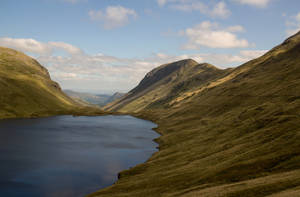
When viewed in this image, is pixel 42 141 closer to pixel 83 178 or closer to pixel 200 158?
pixel 83 178

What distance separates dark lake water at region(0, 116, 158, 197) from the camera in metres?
73.1

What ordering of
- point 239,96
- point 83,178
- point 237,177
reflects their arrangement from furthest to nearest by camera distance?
1. point 239,96
2. point 83,178
3. point 237,177

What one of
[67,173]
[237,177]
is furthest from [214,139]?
[67,173]

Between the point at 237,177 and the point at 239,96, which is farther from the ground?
the point at 239,96

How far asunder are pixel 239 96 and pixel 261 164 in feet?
489

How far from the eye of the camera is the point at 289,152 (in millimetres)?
57500

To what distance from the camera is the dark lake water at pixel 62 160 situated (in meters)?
73.1

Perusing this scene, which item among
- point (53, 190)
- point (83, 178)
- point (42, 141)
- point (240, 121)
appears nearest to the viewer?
point (53, 190)

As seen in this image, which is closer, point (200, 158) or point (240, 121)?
point (200, 158)

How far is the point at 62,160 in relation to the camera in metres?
103

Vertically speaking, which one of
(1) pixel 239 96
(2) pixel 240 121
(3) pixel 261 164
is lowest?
(3) pixel 261 164

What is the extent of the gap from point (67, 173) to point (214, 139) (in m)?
63.4

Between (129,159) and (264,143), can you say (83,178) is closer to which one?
(129,159)

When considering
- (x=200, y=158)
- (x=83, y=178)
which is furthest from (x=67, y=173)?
(x=200, y=158)
